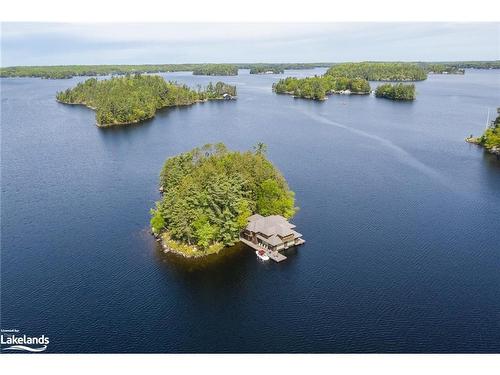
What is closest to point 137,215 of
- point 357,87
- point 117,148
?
point 117,148

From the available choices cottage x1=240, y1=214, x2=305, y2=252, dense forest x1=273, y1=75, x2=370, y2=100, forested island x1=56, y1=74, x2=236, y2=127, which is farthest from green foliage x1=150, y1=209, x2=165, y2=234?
dense forest x1=273, y1=75, x2=370, y2=100

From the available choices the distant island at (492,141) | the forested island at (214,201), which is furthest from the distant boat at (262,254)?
the distant island at (492,141)

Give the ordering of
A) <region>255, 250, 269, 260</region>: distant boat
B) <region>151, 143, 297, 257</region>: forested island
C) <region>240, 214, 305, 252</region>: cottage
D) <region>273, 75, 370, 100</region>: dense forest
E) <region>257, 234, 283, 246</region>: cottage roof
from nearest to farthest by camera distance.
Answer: <region>255, 250, 269, 260</region>: distant boat, <region>257, 234, 283, 246</region>: cottage roof, <region>151, 143, 297, 257</region>: forested island, <region>240, 214, 305, 252</region>: cottage, <region>273, 75, 370, 100</region>: dense forest

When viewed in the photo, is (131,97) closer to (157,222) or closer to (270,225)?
(157,222)

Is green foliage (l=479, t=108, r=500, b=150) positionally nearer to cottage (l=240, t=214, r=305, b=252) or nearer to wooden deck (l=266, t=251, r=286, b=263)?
cottage (l=240, t=214, r=305, b=252)

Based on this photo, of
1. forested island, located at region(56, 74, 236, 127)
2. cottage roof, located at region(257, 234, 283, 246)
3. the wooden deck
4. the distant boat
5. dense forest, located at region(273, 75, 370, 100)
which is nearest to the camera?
the wooden deck

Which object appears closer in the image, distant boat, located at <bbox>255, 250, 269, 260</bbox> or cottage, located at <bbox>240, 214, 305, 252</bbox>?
distant boat, located at <bbox>255, 250, 269, 260</bbox>
